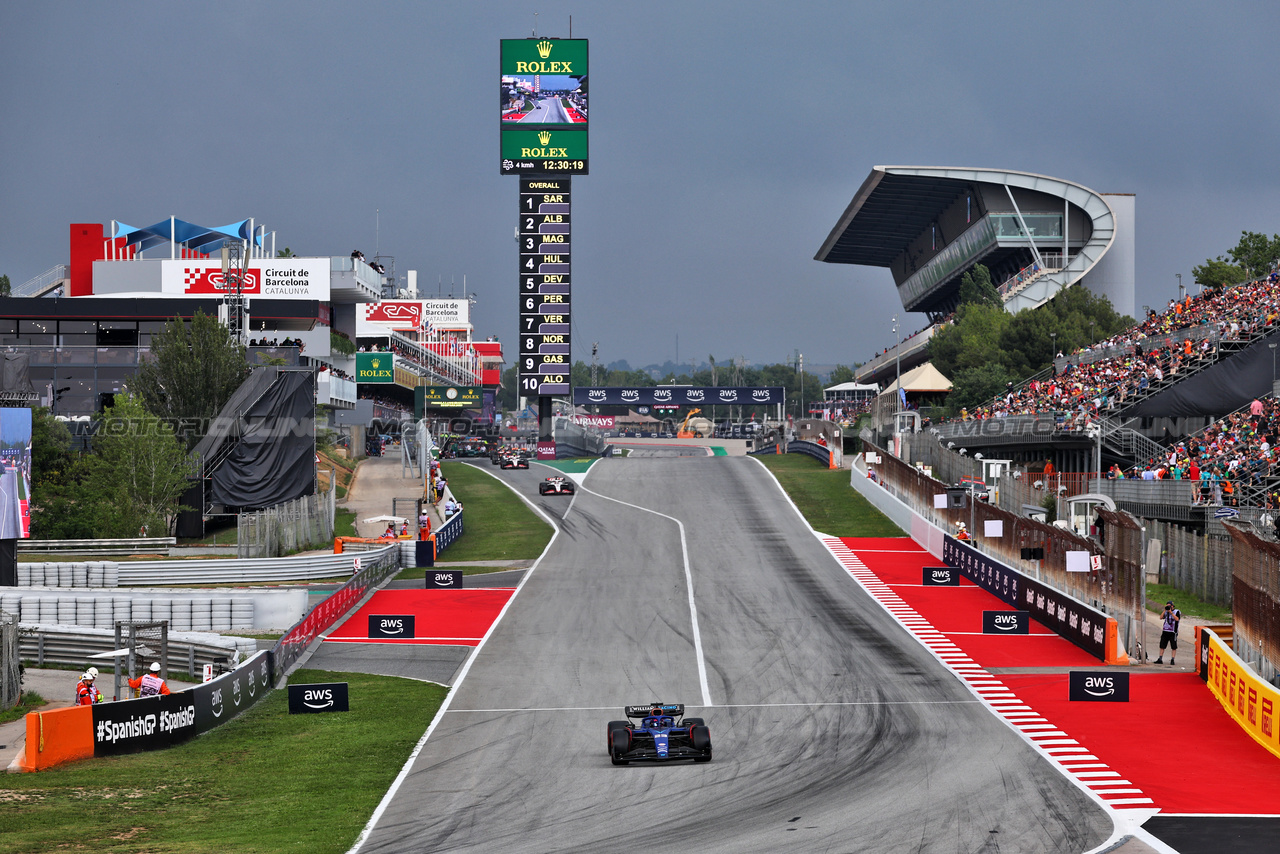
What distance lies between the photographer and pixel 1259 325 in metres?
55.8

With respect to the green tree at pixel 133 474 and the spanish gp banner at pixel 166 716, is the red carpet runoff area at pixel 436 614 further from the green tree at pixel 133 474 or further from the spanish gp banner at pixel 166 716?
the green tree at pixel 133 474

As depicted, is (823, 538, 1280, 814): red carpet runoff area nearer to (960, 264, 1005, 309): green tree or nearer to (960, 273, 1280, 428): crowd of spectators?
(960, 273, 1280, 428): crowd of spectators

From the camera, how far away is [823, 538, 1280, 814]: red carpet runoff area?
19.0 meters

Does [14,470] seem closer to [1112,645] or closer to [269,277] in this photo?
[1112,645]

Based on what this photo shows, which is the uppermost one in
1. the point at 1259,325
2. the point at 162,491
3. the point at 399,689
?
the point at 1259,325

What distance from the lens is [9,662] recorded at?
1050 inches

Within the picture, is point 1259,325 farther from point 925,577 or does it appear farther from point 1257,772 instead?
point 1257,772

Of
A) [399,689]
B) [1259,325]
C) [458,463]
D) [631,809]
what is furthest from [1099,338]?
[631,809]

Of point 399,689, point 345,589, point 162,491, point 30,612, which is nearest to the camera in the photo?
point 399,689

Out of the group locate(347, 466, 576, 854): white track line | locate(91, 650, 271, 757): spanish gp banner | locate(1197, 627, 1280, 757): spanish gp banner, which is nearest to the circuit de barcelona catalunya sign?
locate(347, 466, 576, 854): white track line

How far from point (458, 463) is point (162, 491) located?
1470 inches

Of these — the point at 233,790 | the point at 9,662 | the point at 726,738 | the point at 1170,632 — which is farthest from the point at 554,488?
the point at 233,790

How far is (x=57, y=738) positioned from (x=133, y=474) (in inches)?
1403

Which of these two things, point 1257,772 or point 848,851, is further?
point 1257,772
